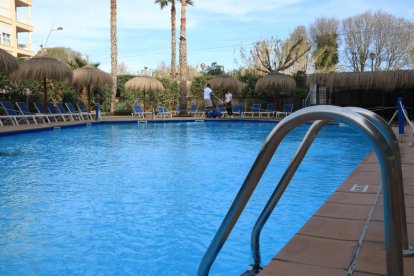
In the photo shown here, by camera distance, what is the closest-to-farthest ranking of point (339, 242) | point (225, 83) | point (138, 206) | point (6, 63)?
point (339, 242) < point (138, 206) < point (6, 63) < point (225, 83)

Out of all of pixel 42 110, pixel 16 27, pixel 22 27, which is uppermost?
pixel 22 27

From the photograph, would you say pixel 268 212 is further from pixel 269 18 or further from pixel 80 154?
pixel 269 18

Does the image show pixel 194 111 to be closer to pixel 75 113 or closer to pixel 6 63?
pixel 75 113

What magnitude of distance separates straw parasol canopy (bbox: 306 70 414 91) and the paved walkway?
52.6 ft

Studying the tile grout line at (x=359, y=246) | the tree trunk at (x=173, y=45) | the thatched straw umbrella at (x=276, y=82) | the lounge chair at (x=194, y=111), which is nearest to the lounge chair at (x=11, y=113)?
the lounge chair at (x=194, y=111)

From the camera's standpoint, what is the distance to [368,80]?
18.5 m

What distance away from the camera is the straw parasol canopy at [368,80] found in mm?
17875

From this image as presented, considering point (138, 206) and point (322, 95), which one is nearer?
point (138, 206)

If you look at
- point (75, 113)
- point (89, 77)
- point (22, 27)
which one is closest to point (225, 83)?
point (89, 77)

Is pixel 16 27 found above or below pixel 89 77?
above

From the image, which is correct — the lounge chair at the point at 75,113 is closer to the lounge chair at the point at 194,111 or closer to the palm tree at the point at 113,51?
the palm tree at the point at 113,51

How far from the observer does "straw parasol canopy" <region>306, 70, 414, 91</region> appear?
17875mm

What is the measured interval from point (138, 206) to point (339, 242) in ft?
10.1

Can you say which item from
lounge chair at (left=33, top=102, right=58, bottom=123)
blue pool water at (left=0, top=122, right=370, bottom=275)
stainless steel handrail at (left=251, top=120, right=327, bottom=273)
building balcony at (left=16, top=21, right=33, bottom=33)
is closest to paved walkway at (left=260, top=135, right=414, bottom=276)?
stainless steel handrail at (left=251, top=120, right=327, bottom=273)
